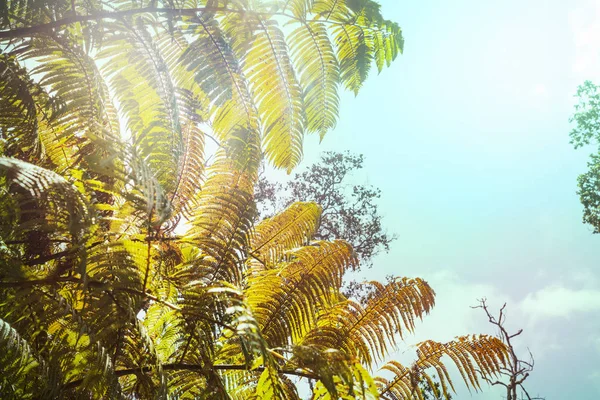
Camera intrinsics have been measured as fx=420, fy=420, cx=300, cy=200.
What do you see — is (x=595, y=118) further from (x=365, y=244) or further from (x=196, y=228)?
(x=196, y=228)

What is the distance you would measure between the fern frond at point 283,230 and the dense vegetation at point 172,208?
12 centimetres

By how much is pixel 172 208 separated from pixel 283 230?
1336mm

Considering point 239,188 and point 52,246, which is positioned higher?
point 239,188

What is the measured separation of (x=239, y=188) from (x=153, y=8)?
2.79ft

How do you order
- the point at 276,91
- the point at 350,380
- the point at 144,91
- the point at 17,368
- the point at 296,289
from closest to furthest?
the point at 350,380, the point at 17,368, the point at 144,91, the point at 276,91, the point at 296,289

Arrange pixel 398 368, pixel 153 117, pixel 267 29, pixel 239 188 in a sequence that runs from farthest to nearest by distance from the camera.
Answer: pixel 398 368 < pixel 239 188 < pixel 267 29 < pixel 153 117

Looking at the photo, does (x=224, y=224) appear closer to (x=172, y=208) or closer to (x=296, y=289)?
(x=296, y=289)

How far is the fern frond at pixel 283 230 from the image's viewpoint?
2.48 metres

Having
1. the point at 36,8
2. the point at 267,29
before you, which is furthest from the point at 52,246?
the point at 267,29

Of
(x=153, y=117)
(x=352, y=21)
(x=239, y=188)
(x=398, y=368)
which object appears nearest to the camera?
(x=153, y=117)

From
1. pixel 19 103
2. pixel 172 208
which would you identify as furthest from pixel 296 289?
pixel 19 103

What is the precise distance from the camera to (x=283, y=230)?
248cm

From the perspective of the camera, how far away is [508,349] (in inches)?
85.1

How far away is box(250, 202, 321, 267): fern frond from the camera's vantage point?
8.13 ft
